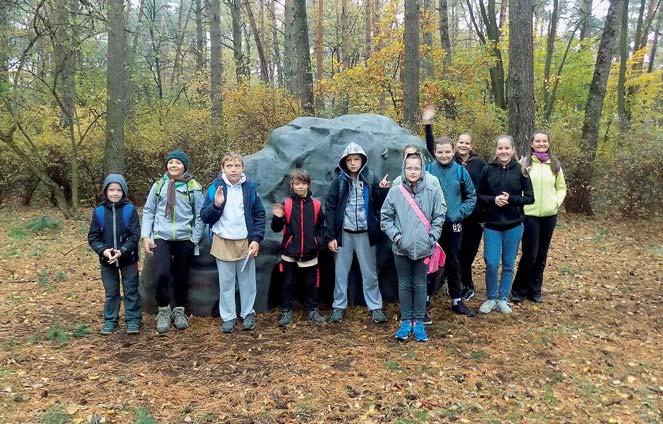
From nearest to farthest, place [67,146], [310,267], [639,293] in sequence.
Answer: [310,267] → [639,293] → [67,146]

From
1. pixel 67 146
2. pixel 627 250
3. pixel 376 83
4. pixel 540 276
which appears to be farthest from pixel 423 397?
pixel 376 83

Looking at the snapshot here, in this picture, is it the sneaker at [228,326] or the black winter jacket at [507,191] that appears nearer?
the sneaker at [228,326]

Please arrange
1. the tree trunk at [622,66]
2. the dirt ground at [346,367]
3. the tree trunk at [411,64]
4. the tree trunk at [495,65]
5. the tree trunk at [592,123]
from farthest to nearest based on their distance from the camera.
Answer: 1. the tree trunk at [495,65]
2. the tree trunk at [622,66]
3. the tree trunk at [411,64]
4. the tree trunk at [592,123]
5. the dirt ground at [346,367]

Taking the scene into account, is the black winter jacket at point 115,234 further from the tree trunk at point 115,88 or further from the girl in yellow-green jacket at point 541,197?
the tree trunk at point 115,88

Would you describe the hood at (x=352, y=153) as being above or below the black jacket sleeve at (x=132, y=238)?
above

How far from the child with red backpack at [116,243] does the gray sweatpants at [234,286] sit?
2.58ft

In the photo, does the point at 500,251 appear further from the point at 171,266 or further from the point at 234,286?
the point at 171,266

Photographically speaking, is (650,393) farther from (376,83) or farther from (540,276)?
(376,83)

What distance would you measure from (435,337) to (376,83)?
10137 millimetres

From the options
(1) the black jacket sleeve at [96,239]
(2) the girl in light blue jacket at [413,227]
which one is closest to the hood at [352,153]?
(2) the girl in light blue jacket at [413,227]

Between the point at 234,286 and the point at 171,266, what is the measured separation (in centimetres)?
62

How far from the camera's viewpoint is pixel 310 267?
4938 millimetres

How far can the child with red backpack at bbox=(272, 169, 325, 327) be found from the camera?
15.8 ft

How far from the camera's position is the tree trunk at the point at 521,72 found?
9.16 meters
